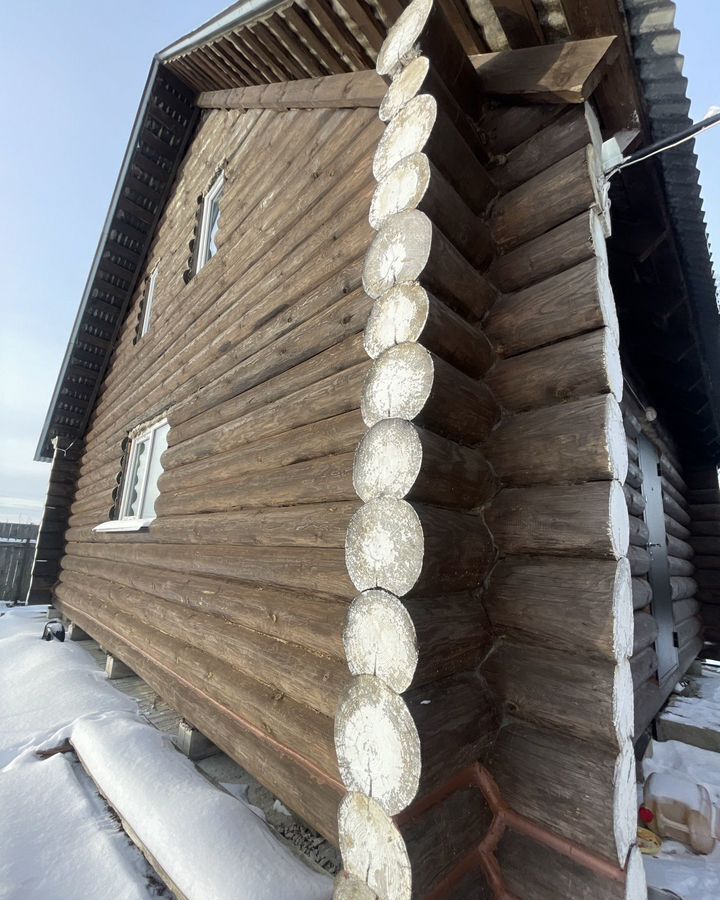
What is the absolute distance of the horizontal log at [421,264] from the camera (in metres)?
1.52

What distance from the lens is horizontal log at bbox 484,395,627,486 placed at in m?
1.38

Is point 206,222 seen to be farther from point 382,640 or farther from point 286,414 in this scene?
point 382,640

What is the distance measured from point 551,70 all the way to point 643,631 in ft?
11.3

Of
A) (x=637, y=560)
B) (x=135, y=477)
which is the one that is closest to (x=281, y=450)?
(x=637, y=560)

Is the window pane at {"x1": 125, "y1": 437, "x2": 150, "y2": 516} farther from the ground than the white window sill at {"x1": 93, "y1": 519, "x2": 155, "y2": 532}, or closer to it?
farther from the ground

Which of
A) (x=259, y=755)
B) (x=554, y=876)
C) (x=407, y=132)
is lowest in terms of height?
(x=259, y=755)

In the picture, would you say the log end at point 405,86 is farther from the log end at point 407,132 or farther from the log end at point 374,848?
the log end at point 374,848

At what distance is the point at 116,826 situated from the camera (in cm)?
216

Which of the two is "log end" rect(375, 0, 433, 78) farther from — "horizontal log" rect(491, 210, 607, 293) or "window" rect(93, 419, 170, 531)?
"window" rect(93, 419, 170, 531)

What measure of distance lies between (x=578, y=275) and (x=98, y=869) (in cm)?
311

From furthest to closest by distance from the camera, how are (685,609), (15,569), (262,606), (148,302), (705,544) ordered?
1. (15,569)
2. (148,302)
3. (705,544)
4. (685,609)
5. (262,606)

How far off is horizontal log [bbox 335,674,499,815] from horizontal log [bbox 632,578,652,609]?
7.84 feet

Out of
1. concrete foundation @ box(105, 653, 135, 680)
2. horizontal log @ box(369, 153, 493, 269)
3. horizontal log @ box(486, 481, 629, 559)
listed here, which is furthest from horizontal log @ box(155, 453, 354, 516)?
concrete foundation @ box(105, 653, 135, 680)

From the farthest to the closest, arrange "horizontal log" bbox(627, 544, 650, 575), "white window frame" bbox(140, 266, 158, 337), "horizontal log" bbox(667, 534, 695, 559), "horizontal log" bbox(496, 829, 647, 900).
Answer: "white window frame" bbox(140, 266, 158, 337), "horizontal log" bbox(667, 534, 695, 559), "horizontal log" bbox(627, 544, 650, 575), "horizontal log" bbox(496, 829, 647, 900)
